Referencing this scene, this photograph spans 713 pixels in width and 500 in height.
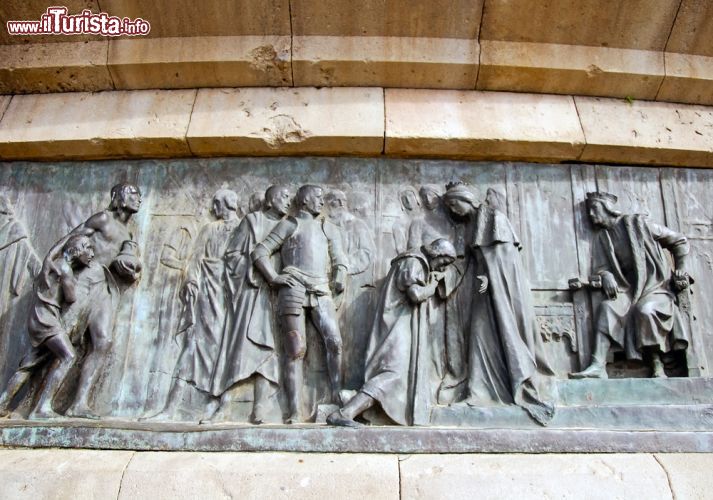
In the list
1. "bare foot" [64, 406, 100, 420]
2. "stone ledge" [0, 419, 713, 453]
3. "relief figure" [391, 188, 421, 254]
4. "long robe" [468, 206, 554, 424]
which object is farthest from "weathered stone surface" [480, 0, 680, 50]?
"bare foot" [64, 406, 100, 420]

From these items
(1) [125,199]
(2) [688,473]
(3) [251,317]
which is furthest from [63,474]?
(2) [688,473]

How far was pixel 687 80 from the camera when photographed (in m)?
6.58

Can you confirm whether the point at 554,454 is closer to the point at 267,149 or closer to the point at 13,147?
the point at 267,149

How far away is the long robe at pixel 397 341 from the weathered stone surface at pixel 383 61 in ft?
6.19

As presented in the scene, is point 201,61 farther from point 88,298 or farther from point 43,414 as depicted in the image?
point 43,414

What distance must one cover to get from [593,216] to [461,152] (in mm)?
1310

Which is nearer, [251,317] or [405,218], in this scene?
[251,317]

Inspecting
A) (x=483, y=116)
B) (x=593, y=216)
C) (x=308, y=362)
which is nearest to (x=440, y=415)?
(x=308, y=362)

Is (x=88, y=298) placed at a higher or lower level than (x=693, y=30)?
lower

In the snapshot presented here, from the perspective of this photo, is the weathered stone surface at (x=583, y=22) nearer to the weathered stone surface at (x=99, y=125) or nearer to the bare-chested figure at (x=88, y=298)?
the weathered stone surface at (x=99, y=125)

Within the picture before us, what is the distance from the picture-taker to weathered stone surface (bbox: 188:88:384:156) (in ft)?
20.6

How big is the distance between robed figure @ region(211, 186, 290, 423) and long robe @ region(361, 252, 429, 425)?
839 millimetres

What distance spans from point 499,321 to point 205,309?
8.02 ft

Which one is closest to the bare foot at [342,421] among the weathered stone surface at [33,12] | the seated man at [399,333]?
the seated man at [399,333]
